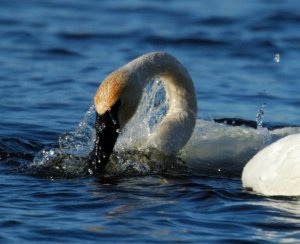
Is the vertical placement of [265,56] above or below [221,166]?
above

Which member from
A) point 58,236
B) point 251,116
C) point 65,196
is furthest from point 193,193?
point 251,116

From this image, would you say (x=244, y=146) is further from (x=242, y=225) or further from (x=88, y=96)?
(x=88, y=96)

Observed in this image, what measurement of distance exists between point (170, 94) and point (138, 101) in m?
1.36

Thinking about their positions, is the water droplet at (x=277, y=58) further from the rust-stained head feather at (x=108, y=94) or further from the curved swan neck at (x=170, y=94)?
the rust-stained head feather at (x=108, y=94)

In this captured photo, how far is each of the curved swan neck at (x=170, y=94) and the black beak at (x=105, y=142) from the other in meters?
0.47

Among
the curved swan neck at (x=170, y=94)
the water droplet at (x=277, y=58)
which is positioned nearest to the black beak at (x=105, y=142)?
the curved swan neck at (x=170, y=94)

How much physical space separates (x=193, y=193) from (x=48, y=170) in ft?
5.51

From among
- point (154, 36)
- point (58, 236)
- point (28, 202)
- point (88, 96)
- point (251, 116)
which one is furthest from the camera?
point (154, 36)

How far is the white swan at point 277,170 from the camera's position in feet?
→ 32.5

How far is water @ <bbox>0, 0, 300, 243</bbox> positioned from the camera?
9297 mm

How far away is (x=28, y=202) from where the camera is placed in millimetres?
10016

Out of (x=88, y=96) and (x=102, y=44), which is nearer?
(x=88, y=96)

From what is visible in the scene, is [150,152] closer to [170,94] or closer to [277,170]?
[170,94]

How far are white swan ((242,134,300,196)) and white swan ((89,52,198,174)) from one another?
4.59 feet
